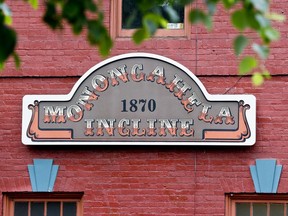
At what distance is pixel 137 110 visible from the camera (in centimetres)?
1186

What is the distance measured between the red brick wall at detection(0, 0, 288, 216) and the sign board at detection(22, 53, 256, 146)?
142 millimetres

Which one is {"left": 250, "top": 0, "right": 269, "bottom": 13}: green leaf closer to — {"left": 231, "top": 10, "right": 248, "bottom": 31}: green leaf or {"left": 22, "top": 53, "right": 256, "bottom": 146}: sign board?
{"left": 231, "top": 10, "right": 248, "bottom": 31}: green leaf

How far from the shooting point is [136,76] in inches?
468

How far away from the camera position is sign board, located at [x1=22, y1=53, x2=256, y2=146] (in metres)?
11.7

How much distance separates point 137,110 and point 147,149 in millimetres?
430

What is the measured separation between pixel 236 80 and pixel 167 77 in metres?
0.73

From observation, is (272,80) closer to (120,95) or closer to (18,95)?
(120,95)

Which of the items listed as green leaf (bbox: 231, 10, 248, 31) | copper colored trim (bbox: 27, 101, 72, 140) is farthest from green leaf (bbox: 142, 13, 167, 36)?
copper colored trim (bbox: 27, 101, 72, 140)

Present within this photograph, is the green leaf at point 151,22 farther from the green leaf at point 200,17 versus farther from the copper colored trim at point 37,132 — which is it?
the copper colored trim at point 37,132

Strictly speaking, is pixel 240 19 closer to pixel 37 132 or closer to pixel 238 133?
pixel 238 133

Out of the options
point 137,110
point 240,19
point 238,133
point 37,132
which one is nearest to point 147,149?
point 137,110

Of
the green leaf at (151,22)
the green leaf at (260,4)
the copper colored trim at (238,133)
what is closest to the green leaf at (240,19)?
the green leaf at (260,4)

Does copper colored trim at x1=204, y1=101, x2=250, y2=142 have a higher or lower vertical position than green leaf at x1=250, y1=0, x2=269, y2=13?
higher

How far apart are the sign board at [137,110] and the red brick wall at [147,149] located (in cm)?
14
